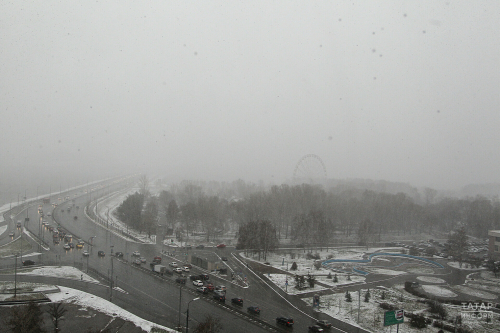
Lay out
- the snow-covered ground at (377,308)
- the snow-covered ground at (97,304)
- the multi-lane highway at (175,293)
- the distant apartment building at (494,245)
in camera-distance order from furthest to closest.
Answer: the distant apartment building at (494,245) → the snow-covered ground at (377,308) → the multi-lane highway at (175,293) → the snow-covered ground at (97,304)

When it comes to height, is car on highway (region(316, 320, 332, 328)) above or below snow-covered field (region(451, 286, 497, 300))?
above

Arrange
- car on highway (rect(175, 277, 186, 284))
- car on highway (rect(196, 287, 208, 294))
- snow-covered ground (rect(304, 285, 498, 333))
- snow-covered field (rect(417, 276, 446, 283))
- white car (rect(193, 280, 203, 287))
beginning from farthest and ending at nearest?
snow-covered field (rect(417, 276, 446, 283)) → car on highway (rect(175, 277, 186, 284)) → white car (rect(193, 280, 203, 287)) → car on highway (rect(196, 287, 208, 294)) → snow-covered ground (rect(304, 285, 498, 333))

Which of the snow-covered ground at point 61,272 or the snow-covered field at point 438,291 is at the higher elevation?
the snow-covered ground at point 61,272

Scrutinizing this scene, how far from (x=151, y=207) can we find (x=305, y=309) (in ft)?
120

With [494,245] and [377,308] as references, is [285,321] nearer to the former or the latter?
[377,308]

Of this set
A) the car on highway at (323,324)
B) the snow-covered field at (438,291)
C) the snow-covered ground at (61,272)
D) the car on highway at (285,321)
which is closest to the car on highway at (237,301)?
the car on highway at (285,321)

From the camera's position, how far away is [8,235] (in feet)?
111

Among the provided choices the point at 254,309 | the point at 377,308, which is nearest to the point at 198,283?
the point at 254,309

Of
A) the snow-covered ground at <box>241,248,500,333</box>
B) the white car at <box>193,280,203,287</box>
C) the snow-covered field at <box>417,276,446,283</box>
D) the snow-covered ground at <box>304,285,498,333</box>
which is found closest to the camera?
the snow-covered ground at <box>304,285,498,333</box>

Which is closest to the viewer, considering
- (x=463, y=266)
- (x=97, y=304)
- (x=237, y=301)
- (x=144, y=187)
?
(x=97, y=304)

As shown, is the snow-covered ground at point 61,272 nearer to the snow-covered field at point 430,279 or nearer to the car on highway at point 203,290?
the car on highway at point 203,290

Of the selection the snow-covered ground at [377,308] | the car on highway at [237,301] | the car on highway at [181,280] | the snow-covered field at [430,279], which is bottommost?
the snow-covered field at [430,279]

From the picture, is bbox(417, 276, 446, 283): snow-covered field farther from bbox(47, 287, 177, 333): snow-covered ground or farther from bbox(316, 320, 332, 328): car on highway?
bbox(47, 287, 177, 333): snow-covered ground

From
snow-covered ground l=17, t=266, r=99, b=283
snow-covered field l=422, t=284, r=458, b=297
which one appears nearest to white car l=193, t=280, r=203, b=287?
snow-covered ground l=17, t=266, r=99, b=283
